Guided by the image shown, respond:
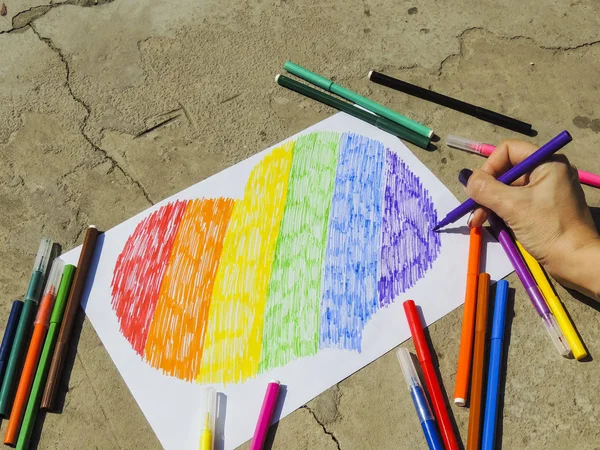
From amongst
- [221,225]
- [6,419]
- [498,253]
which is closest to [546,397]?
[498,253]

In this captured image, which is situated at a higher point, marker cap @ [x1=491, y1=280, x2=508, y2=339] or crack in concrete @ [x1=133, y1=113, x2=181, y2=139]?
crack in concrete @ [x1=133, y1=113, x2=181, y2=139]

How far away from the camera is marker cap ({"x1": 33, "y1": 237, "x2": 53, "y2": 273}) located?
104cm

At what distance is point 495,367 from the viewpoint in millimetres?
915

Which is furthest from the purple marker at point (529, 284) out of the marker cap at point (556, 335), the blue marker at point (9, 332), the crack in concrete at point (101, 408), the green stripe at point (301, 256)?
the blue marker at point (9, 332)

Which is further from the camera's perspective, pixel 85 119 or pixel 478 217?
pixel 85 119

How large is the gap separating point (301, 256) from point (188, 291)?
0.21 meters

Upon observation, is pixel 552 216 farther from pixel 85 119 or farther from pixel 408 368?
pixel 85 119

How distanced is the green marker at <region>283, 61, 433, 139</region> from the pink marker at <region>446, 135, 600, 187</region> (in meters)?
0.05

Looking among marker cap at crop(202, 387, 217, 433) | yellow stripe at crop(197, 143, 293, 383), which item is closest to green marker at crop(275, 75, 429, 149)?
yellow stripe at crop(197, 143, 293, 383)

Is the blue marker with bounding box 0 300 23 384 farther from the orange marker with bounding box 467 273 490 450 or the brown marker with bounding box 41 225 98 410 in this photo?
the orange marker with bounding box 467 273 490 450

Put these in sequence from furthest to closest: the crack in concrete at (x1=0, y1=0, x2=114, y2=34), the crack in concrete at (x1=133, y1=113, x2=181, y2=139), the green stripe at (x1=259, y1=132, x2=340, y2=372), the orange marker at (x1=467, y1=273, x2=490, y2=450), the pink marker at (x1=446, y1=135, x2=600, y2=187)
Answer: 1. the crack in concrete at (x1=0, y1=0, x2=114, y2=34)
2. the crack in concrete at (x1=133, y1=113, x2=181, y2=139)
3. the pink marker at (x1=446, y1=135, x2=600, y2=187)
4. the green stripe at (x1=259, y1=132, x2=340, y2=372)
5. the orange marker at (x1=467, y1=273, x2=490, y2=450)

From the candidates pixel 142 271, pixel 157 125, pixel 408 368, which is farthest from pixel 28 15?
pixel 408 368

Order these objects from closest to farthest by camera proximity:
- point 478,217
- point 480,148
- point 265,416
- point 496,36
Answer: point 265,416
point 478,217
point 480,148
point 496,36

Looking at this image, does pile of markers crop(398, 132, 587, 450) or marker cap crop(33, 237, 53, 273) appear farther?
marker cap crop(33, 237, 53, 273)
